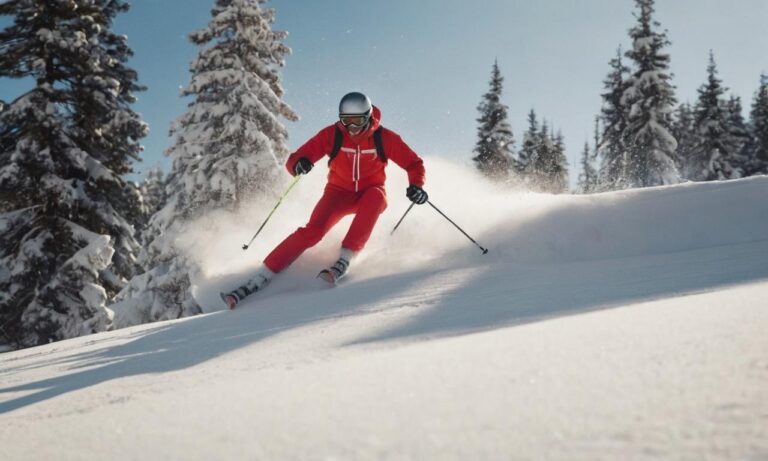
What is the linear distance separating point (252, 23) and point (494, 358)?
1549cm

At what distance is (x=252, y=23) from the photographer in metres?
14.4

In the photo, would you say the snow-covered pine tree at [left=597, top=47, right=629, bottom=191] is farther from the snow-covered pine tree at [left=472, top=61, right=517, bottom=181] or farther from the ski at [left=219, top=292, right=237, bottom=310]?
the ski at [left=219, top=292, right=237, bottom=310]

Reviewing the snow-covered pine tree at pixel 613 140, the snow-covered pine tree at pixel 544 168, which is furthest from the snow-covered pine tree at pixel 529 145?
the snow-covered pine tree at pixel 613 140

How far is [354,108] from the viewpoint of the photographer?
4762 mm

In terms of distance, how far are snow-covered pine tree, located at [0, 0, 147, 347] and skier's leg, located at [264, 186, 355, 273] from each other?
8.02 metres

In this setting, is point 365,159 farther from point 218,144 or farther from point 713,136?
point 713,136

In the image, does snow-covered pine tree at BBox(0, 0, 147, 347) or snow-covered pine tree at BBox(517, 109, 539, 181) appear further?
snow-covered pine tree at BBox(517, 109, 539, 181)

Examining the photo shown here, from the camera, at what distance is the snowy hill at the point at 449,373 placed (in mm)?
799

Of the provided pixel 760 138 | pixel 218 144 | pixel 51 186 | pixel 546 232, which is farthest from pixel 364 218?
pixel 760 138

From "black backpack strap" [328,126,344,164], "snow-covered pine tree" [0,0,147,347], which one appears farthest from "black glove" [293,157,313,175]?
"snow-covered pine tree" [0,0,147,347]

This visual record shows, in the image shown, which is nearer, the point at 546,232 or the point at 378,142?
the point at 546,232

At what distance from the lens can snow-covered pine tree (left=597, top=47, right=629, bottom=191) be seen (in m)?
26.7

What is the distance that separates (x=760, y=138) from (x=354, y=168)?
37488 millimetres

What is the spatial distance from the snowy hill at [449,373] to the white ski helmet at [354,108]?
5.94ft
